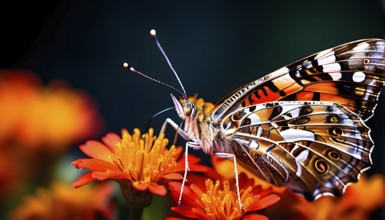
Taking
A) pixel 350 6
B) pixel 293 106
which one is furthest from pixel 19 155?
pixel 350 6

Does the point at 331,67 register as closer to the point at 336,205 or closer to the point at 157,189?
the point at 336,205

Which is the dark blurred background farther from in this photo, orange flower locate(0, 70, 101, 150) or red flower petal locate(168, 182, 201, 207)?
red flower petal locate(168, 182, 201, 207)

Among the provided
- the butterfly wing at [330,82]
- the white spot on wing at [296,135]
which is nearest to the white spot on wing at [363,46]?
the butterfly wing at [330,82]

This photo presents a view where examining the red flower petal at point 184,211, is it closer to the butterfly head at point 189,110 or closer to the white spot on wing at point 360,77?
the butterfly head at point 189,110

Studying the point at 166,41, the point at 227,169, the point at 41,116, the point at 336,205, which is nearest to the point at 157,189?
the point at 227,169

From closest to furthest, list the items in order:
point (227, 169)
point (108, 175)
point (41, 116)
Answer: point (108, 175), point (227, 169), point (41, 116)

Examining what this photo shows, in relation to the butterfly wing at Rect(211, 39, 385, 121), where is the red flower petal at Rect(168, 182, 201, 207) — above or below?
below

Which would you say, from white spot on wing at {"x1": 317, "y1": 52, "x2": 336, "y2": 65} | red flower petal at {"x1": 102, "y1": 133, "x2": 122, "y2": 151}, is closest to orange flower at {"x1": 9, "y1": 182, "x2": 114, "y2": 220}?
red flower petal at {"x1": 102, "y1": 133, "x2": 122, "y2": 151}
